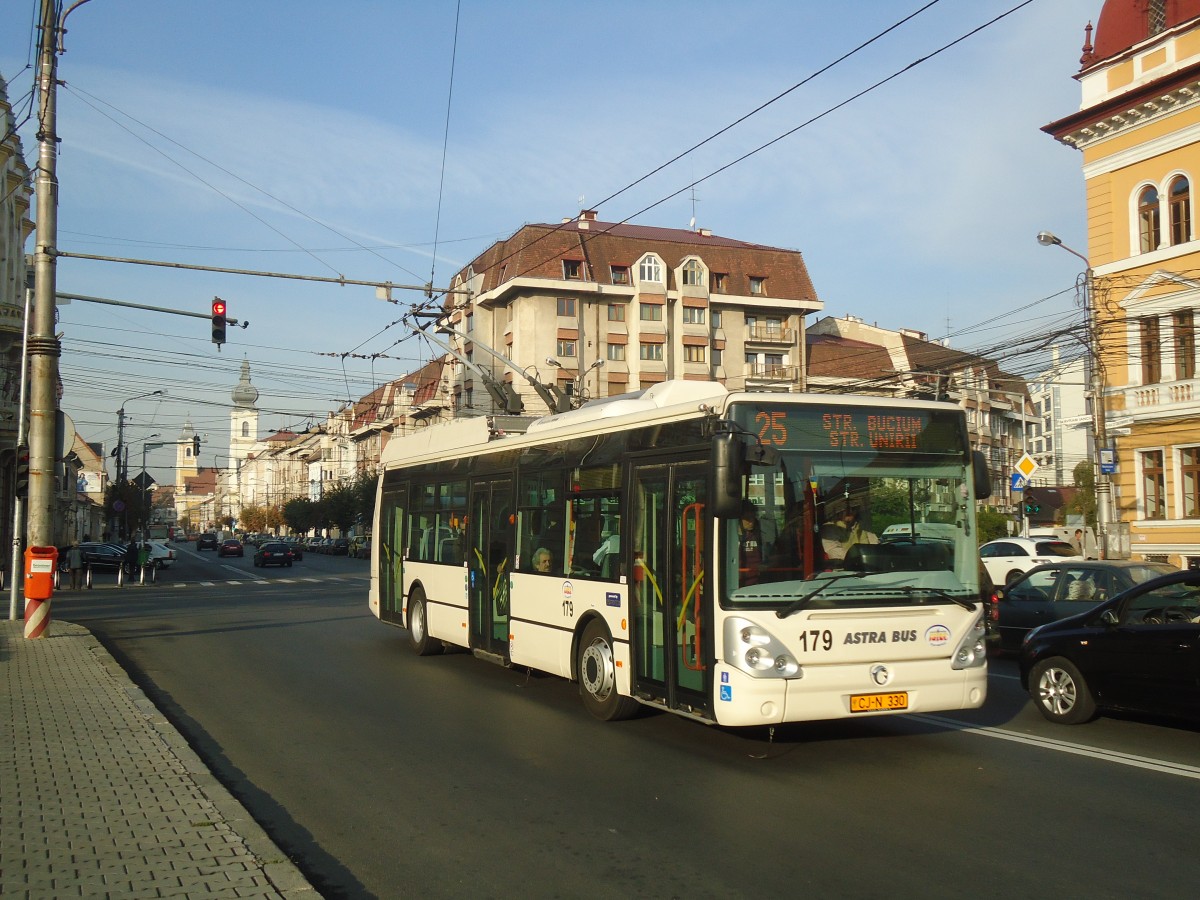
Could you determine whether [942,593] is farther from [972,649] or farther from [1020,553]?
[1020,553]

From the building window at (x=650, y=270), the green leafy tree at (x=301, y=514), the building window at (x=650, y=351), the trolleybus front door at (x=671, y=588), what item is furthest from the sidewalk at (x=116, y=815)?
the green leafy tree at (x=301, y=514)

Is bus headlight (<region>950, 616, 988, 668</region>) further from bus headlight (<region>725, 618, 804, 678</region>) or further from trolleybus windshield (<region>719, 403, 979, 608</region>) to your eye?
bus headlight (<region>725, 618, 804, 678</region>)

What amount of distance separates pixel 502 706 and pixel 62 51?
14.0m

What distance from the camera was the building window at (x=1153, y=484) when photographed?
30.6 metres

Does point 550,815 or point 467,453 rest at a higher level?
point 467,453

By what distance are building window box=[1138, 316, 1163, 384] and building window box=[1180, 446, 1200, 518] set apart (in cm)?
218

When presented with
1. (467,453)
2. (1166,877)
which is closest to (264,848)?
(1166,877)

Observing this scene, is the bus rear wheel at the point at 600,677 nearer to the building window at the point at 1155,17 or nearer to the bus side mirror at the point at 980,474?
the bus side mirror at the point at 980,474

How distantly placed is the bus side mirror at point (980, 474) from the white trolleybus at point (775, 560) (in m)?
0.01

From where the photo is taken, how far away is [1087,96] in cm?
3136

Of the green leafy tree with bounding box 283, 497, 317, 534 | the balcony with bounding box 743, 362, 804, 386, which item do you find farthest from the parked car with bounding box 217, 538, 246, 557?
the balcony with bounding box 743, 362, 804, 386

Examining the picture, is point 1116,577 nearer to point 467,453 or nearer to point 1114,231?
point 467,453

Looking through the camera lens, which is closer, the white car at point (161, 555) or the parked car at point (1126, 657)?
the parked car at point (1126, 657)

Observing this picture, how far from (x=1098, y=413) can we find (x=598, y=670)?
21.6 metres
